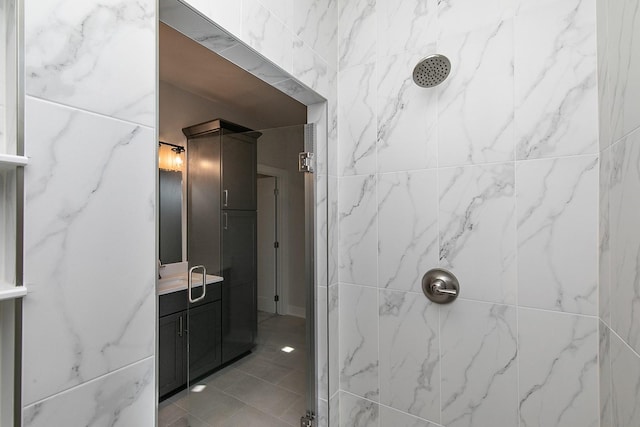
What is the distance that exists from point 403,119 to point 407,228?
47 cm

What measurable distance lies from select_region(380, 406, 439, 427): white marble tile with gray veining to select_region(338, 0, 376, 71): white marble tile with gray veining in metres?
1.56

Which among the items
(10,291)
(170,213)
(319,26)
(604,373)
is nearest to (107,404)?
(10,291)

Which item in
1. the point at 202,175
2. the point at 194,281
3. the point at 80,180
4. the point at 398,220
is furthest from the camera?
the point at 202,175

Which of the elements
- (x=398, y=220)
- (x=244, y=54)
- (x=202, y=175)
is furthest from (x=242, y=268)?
(x=244, y=54)

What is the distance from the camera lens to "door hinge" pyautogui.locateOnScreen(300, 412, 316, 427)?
4.39 feet

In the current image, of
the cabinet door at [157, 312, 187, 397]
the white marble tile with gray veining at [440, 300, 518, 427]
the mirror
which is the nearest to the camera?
the white marble tile with gray veining at [440, 300, 518, 427]

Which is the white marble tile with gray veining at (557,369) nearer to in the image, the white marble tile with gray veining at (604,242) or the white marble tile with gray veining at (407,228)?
the white marble tile with gray veining at (604,242)

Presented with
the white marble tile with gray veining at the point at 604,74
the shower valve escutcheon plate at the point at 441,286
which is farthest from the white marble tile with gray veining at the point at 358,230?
the white marble tile with gray veining at the point at 604,74

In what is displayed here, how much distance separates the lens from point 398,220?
124cm

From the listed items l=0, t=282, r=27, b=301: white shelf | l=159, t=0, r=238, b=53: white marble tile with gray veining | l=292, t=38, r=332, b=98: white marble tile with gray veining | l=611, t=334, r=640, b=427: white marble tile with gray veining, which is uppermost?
l=292, t=38, r=332, b=98: white marble tile with gray veining

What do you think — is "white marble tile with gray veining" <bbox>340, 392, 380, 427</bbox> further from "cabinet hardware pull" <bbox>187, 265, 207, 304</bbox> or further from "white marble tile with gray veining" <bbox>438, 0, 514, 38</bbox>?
"white marble tile with gray veining" <bbox>438, 0, 514, 38</bbox>

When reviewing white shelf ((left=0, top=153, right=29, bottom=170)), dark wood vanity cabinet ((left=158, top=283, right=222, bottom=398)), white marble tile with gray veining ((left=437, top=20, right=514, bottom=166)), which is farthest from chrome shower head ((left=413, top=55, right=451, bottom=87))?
dark wood vanity cabinet ((left=158, top=283, right=222, bottom=398))

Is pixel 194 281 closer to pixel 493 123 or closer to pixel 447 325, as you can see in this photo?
pixel 447 325

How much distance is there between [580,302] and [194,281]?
5.00 feet
